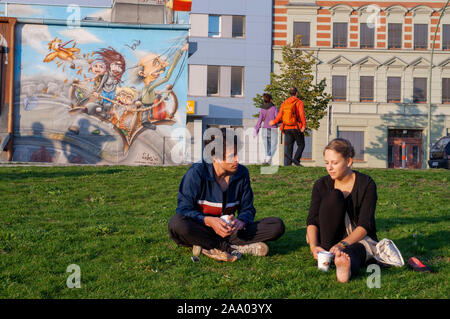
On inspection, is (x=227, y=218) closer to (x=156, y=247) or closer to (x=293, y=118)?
(x=156, y=247)

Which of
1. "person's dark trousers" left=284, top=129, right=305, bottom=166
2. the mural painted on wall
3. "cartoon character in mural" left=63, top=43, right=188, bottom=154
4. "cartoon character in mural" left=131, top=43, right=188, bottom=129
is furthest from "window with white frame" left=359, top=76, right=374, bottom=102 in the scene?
"person's dark trousers" left=284, top=129, right=305, bottom=166

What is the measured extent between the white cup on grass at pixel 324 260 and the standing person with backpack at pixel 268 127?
37.1ft

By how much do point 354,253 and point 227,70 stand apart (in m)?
31.2

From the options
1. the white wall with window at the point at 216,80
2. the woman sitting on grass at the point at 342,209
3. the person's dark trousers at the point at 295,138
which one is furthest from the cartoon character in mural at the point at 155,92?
the woman sitting on grass at the point at 342,209

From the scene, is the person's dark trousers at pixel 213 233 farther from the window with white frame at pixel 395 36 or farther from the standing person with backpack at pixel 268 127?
the window with white frame at pixel 395 36

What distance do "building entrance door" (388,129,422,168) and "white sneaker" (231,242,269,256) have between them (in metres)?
32.0

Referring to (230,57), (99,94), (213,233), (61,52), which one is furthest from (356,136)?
(213,233)

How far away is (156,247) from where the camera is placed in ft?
20.4

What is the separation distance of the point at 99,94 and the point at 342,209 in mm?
19624

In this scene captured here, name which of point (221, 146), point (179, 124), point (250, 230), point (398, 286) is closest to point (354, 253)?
point (398, 286)

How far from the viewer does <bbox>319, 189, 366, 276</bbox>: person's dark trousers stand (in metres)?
5.03

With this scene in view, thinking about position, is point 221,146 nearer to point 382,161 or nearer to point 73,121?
point 73,121

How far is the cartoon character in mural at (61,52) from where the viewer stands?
899 inches

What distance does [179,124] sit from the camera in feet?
76.6
